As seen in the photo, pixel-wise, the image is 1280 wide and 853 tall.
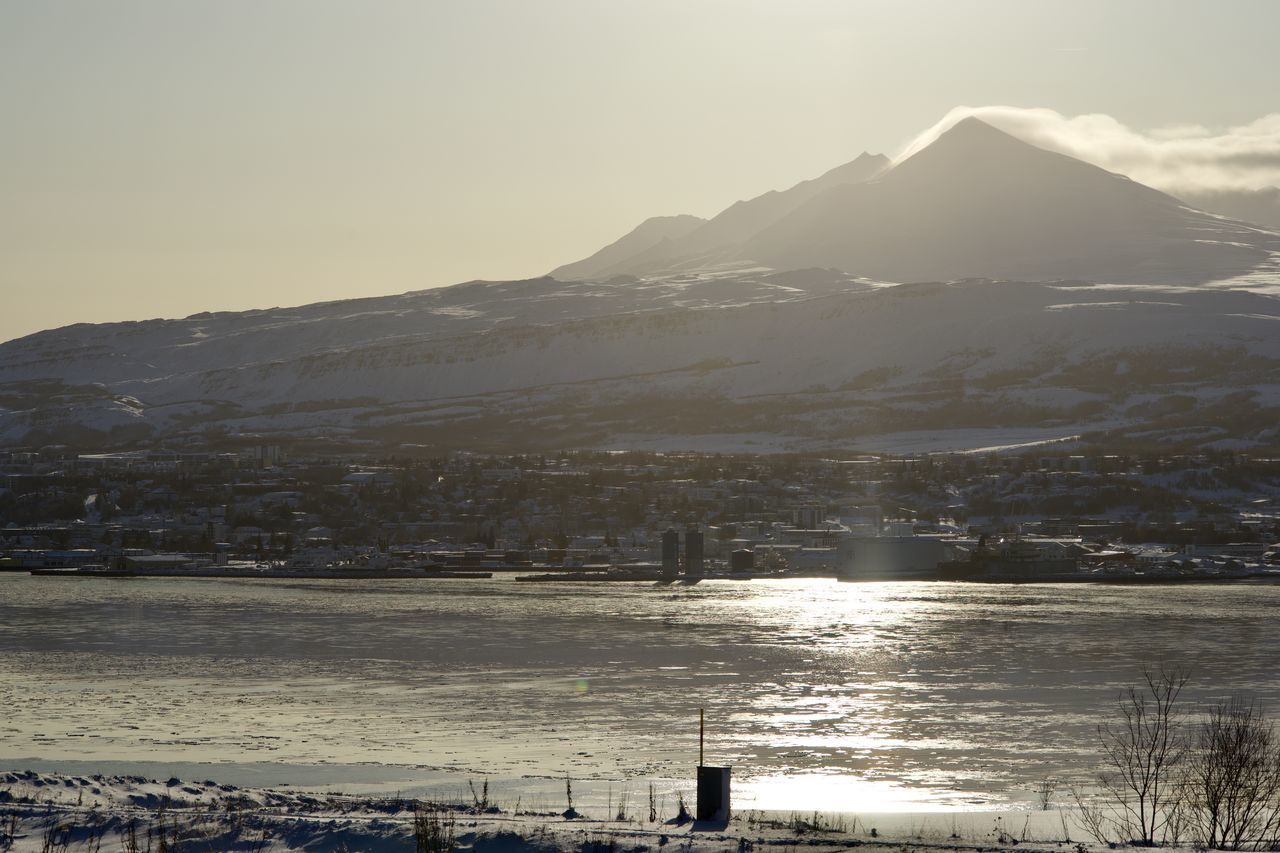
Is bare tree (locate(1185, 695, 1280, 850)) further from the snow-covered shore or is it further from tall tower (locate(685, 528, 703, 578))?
tall tower (locate(685, 528, 703, 578))

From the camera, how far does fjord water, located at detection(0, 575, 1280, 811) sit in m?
30.0

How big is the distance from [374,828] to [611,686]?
23.1m

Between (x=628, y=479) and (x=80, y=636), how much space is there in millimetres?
89072

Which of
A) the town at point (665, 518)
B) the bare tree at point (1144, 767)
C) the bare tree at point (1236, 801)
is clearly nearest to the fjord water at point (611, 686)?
the bare tree at point (1144, 767)

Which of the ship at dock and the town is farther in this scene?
the town

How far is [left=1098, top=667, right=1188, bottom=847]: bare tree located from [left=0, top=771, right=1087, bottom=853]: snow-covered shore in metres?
1.64

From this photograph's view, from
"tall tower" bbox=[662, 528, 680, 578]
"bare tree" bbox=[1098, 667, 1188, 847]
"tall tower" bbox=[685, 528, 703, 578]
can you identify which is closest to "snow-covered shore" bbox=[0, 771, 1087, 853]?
"bare tree" bbox=[1098, 667, 1188, 847]

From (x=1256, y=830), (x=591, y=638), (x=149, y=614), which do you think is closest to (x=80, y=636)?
(x=149, y=614)

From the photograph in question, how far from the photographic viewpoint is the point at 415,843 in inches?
797

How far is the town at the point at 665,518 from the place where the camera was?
10475cm

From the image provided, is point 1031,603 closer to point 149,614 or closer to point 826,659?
point 826,659

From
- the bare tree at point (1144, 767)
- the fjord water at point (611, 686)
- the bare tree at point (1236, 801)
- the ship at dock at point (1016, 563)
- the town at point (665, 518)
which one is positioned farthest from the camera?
the town at point (665, 518)

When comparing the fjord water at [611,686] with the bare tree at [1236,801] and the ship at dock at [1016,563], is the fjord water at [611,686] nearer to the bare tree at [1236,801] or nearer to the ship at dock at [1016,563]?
the bare tree at [1236,801]

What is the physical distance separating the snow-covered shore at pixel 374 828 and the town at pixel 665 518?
2943 inches
